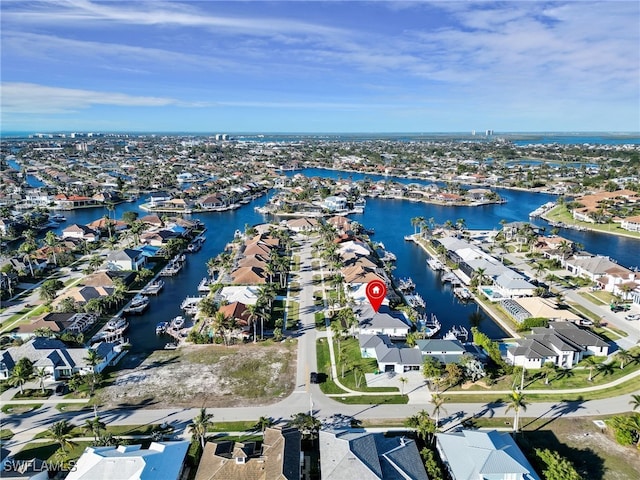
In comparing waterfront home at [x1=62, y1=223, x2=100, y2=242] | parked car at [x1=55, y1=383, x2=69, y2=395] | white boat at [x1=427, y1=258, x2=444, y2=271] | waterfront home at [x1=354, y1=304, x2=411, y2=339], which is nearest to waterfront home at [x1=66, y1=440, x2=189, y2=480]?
parked car at [x1=55, y1=383, x2=69, y2=395]

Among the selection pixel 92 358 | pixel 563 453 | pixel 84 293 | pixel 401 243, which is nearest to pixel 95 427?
pixel 92 358

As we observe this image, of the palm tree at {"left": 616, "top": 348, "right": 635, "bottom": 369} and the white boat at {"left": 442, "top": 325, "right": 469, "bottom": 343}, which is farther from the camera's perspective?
the white boat at {"left": 442, "top": 325, "right": 469, "bottom": 343}

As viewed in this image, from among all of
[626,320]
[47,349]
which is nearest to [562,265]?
[626,320]

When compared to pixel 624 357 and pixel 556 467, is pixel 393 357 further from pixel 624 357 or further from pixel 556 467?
pixel 624 357

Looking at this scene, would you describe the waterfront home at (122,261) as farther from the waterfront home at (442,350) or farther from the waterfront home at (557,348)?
the waterfront home at (557,348)

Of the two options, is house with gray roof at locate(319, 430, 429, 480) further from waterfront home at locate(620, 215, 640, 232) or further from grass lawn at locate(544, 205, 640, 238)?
waterfront home at locate(620, 215, 640, 232)

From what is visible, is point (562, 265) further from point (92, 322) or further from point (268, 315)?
point (92, 322)
